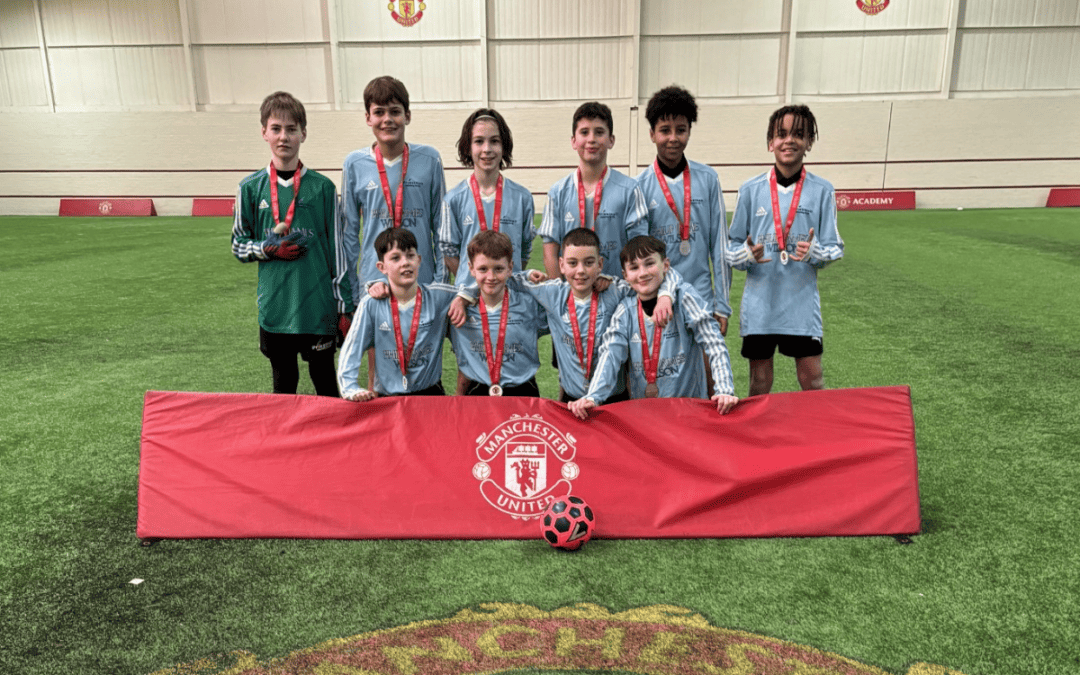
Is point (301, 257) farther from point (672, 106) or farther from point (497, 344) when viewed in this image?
point (672, 106)

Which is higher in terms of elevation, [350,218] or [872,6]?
[872,6]

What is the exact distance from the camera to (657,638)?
2455 mm

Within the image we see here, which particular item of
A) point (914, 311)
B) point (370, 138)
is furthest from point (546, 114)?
point (914, 311)

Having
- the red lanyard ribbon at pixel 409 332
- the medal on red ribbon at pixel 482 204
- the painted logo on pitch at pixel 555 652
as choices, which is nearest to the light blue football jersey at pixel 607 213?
the medal on red ribbon at pixel 482 204

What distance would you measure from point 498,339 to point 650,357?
0.76 m

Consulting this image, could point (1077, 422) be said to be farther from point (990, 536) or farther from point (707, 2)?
point (707, 2)

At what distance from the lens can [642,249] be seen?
3.38 m

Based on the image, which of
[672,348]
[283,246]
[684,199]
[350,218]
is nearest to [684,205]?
[684,199]

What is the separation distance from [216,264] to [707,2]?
13667 mm

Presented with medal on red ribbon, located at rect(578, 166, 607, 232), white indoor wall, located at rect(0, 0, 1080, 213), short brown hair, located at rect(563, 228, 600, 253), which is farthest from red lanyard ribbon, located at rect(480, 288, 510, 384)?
white indoor wall, located at rect(0, 0, 1080, 213)

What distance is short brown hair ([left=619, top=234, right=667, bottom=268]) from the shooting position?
3381 mm

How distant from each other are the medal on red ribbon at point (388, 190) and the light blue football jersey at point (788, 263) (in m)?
1.76

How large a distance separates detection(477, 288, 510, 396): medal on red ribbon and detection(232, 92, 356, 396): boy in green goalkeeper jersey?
2.60ft

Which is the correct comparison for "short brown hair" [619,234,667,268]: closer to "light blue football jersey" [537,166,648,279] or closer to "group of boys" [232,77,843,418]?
"group of boys" [232,77,843,418]
